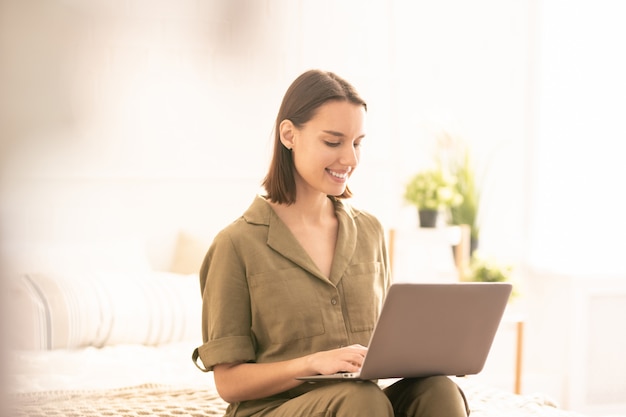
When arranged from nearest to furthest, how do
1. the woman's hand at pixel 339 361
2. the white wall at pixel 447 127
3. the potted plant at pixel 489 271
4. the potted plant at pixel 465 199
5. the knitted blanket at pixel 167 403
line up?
the woman's hand at pixel 339 361
the knitted blanket at pixel 167 403
the white wall at pixel 447 127
the potted plant at pixel 489 271
the potted plant at pixel 465 199

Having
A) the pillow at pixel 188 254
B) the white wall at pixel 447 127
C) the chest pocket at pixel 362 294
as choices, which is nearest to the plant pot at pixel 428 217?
the white wall at pixel 447 127

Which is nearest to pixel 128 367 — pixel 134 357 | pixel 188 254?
pixel 134 357

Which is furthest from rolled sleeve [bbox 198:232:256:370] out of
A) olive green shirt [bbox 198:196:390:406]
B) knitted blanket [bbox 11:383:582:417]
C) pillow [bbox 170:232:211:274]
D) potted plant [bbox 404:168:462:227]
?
potted plant [bbox 404:168:462:227]

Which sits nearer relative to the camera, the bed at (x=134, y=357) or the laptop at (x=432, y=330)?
the laptop at (x=432, y=330)

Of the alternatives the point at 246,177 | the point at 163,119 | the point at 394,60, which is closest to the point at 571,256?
the point at 394,60

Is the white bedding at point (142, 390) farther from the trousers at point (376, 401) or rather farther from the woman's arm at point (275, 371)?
the trousers at point (376, 401)

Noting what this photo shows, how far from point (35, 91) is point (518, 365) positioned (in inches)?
147

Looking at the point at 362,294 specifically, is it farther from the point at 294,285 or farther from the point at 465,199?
the point at 465,199

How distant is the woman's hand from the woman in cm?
1

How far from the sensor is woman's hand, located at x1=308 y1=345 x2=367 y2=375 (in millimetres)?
1408

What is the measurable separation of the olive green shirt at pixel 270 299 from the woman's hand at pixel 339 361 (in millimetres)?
165

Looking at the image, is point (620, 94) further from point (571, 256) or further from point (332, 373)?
point (332, 373)

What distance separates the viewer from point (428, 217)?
12.4 feet

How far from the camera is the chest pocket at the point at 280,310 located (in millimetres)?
1609
